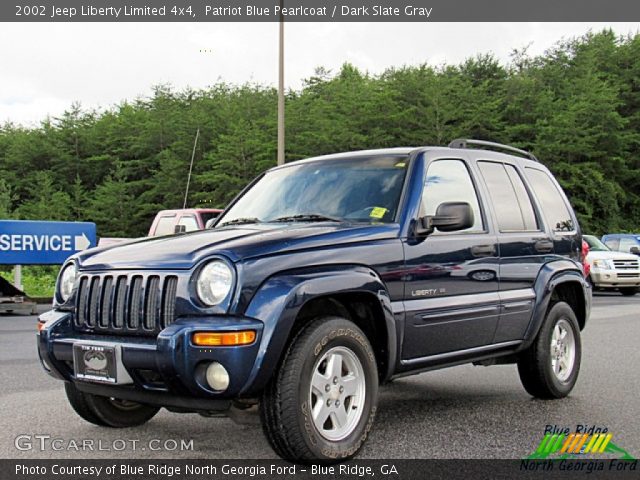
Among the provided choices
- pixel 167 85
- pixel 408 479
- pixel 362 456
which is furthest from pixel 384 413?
pixel 167 85

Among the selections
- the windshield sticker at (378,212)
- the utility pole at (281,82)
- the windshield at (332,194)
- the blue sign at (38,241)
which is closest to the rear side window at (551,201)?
the windshield at (332,194)

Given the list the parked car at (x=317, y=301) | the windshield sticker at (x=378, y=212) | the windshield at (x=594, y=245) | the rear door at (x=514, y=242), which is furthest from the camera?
the windshield at (x=594, y=245)

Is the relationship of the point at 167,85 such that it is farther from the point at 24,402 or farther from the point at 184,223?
the point at 24,402

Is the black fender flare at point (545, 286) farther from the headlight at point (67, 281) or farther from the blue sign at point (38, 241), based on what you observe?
the blue sign at point (38, 241)

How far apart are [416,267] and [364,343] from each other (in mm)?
707

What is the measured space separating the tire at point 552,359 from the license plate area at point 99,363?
3.37 m

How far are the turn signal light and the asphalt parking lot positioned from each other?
94 cm

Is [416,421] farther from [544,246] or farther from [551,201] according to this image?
[551,201]

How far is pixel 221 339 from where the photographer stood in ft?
12.6

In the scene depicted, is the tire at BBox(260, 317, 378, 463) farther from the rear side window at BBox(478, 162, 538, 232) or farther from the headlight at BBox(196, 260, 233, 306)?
the rear side window at BBox(478, 162, 538, 232)

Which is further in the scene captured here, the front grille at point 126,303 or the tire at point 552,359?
the tire at point 552,359

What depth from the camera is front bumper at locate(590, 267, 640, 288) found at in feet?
70.1

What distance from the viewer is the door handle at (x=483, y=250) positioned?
5.40m

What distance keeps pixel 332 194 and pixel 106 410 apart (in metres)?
2.03
